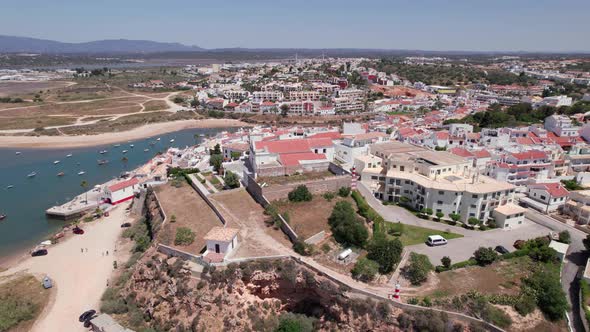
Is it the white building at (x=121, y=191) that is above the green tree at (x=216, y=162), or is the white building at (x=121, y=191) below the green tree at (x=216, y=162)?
below

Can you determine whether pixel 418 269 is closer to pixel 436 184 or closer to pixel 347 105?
pixel 436 184

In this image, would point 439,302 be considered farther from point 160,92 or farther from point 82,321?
point 160,92

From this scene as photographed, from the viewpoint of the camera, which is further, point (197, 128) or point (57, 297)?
point (197, 128)

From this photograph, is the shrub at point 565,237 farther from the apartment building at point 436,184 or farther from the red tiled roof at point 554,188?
the red tiled roof at point 554,188

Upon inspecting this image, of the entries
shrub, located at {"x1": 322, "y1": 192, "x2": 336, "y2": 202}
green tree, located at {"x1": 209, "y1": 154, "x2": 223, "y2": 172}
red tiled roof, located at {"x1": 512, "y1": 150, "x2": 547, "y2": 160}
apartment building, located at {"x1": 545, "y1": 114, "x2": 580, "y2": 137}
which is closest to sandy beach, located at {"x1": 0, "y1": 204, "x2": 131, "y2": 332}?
green tree, located at {"x1": 209, "y1": 154, "x2": 223, "y2": 172}

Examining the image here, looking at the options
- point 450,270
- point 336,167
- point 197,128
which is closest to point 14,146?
point 197,128

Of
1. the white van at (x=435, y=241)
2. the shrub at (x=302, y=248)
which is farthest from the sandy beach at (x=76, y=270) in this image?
the white van at (x=435, y=241)
